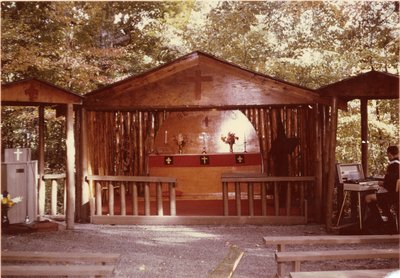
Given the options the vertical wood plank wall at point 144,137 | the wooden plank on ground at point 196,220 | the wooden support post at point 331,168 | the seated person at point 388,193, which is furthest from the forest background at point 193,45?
the wooden plank on ground at point 196,220

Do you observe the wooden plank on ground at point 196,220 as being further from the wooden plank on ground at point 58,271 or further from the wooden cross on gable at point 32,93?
the wooden plank on ground at point 58,271

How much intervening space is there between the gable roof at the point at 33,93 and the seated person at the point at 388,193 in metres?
6.52

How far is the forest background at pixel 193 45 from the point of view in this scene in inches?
625

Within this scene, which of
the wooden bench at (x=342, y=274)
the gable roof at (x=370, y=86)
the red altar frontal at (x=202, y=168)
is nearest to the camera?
the wooden bench at (x=342, y=274)

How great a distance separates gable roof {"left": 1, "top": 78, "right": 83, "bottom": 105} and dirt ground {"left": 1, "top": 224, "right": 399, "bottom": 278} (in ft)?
9.01

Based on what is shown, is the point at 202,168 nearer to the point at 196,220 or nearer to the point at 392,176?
the point at 196,220

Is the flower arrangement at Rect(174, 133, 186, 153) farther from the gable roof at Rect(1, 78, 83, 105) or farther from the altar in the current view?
the gable roof at Rect(1, 78, 83, 105)

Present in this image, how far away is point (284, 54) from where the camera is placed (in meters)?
20.9

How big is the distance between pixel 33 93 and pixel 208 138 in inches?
295

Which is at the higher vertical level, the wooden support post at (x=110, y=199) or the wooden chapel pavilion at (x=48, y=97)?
the wooden chapel pavilion at (x=48, y=97)

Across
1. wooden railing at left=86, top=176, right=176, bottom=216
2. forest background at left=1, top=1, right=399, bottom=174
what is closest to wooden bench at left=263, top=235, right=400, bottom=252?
wooden railing at left=86, top=176, right=176, bottom=216

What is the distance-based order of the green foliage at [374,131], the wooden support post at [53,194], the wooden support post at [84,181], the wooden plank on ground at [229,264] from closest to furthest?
the wooden plank on ground at [229,264] < the wooden support post at [84,181] < the wooden support post at [53,194] < the green foliage at [374,131]

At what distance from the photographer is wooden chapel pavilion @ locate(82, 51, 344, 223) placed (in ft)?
36.1

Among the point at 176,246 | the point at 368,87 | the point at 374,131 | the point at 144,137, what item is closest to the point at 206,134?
the point at 144,137
